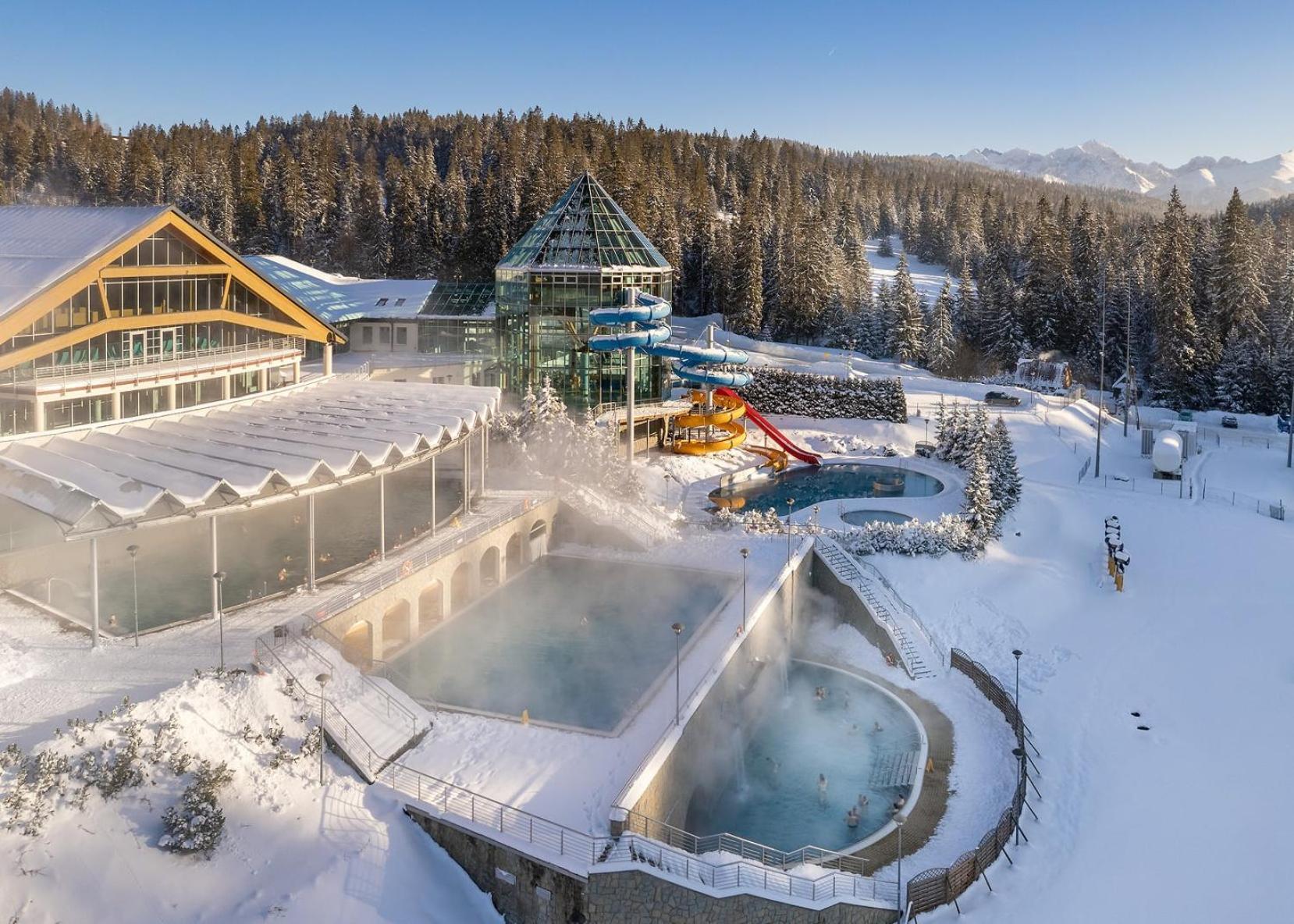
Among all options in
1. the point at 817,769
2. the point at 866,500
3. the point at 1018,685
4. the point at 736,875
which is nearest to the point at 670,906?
the point at 736,875

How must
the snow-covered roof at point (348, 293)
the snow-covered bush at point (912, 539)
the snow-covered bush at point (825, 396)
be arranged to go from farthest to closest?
the snow-covered roof at point (348, 293), the snow-covered bush at point (825, 396), the snow-covered bush at point (912, 539)

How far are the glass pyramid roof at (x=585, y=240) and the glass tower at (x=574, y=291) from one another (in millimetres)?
39

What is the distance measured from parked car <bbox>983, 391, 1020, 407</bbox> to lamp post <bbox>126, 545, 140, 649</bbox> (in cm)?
4690

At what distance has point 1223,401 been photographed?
2616 inches

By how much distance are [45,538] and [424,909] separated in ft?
54.0

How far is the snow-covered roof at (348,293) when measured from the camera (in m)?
57.2

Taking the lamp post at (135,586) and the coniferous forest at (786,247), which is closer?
the lamp post at (135,586)

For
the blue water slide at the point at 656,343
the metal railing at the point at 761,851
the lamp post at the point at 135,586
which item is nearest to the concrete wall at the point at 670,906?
the metal railing at the point at 761,851

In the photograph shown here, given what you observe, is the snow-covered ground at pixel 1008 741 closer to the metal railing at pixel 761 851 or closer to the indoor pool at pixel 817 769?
the metal railing at pixel 761 851

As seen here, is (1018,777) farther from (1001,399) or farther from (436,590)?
(1001,399)

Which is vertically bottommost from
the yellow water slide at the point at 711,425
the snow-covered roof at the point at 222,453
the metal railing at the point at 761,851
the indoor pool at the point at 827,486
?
the metal railing at the point at 761,851

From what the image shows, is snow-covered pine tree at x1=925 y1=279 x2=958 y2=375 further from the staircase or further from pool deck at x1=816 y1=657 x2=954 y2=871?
pool deck at x1=816 y1=657 x2=954 y2=871

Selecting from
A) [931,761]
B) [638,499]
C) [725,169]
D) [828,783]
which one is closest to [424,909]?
[828,783]

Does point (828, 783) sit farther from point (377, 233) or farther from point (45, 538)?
point (377, 233)
